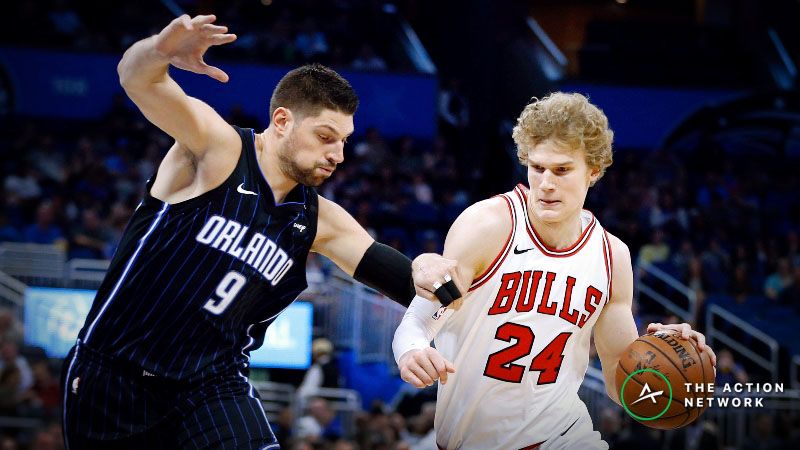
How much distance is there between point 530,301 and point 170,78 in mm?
1798

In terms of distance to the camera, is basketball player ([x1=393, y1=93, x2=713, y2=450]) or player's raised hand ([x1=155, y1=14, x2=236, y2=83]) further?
basketball player ([x1=393, y1=93, x2=713, y2=450])

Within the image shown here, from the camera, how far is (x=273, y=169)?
4172 mm

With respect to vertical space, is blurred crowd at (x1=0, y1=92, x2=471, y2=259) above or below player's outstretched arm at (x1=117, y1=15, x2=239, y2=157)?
above

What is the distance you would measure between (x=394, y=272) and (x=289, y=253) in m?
0.51

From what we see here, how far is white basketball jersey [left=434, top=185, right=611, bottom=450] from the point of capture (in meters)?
4.38

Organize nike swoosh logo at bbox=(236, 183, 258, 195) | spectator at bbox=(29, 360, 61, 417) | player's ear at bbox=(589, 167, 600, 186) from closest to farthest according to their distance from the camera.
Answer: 1. nike swoosh logo at bbox=(236, 183, 258, 195)
2. player's ear at bbox=(589, 167, 600, 186)
3. spectator at bbox=(29, 360, 61, 417)

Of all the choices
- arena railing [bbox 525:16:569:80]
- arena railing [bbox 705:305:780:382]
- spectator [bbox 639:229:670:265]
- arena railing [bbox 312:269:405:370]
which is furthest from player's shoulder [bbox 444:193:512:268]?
arena railing [bbox 525:16:569:80]

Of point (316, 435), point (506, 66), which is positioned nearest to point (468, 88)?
point (506, 66)

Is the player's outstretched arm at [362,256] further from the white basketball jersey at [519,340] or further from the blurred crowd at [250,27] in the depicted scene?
the blurred crowd at [250,27]

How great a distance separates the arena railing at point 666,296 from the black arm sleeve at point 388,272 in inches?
377

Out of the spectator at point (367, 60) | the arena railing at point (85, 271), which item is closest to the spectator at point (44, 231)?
the arena railing at point (85, 271)

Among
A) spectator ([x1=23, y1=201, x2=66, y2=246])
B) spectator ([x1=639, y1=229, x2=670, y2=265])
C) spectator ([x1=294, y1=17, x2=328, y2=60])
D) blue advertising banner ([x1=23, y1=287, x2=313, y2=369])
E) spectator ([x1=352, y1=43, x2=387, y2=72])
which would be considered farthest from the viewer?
spectator ([x1=294, y1=17, x2=328, y2=60])

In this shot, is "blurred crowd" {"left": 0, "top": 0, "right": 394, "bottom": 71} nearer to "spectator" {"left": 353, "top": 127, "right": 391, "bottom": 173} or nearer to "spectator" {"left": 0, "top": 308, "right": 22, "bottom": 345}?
"spectator" {"left": 353, "top": 127, "right": 391, "bottom": 173}

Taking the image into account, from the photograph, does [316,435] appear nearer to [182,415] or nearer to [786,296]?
[182,415]
